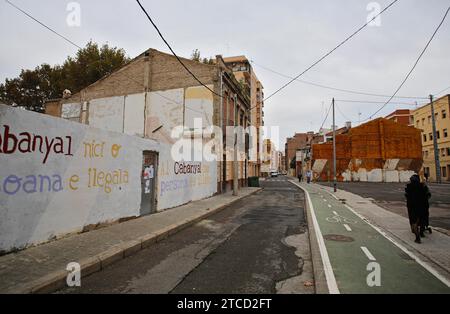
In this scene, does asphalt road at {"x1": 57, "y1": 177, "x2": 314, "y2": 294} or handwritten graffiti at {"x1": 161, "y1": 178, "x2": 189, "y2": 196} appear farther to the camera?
handwritten graffiti at {"x1": 161, "y1": 178, "x2": 189, "y2": 196}

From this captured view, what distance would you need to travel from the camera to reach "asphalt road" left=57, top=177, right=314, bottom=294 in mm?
3949

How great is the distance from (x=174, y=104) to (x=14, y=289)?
17.4 metres

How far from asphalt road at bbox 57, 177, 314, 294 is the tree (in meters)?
27.2

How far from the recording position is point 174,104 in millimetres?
19875

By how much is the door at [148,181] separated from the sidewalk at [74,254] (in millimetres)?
1488

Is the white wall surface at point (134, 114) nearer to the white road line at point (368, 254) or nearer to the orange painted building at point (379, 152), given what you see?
the white road line at point (368, 254)

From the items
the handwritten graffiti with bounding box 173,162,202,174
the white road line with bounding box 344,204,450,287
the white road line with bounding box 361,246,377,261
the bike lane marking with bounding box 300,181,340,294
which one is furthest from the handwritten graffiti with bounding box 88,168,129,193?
the white road line with bounding box 344,204,450,287

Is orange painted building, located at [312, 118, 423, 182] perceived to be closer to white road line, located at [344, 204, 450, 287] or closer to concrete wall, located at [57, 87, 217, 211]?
concrete wall, located at [57, 87, 217, 211]

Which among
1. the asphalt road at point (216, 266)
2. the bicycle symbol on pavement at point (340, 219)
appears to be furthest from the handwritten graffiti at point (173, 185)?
the bicycle symbol on pavement at point (340, 219)

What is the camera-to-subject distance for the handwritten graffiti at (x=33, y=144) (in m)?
4.92

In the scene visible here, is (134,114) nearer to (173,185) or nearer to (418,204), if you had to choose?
(173,185)
